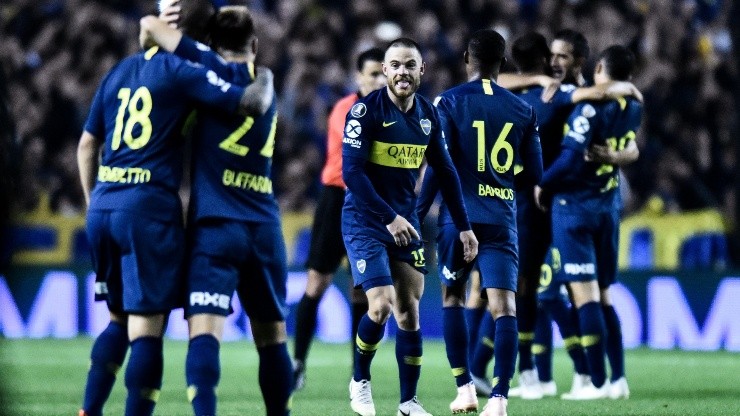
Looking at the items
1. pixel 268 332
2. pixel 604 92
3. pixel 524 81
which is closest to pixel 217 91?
pixel 268 332

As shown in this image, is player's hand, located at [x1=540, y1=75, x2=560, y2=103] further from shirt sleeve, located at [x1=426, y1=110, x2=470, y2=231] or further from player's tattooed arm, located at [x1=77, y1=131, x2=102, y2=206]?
player's tattooed arm, located at [x1=77, y1=131, x2=102, y2=206]

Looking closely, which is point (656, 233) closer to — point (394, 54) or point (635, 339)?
point (635, 339)

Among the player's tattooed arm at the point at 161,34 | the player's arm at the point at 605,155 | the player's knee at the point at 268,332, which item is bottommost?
the player's knee at the point at 268,332

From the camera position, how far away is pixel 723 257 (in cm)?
1360

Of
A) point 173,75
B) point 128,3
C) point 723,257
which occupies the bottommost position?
point 723,257

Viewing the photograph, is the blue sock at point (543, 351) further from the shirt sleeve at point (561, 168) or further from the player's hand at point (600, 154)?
the player's hand at point (600, 154)

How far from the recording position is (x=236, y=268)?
530 centimetres

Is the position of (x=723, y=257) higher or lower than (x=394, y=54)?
lower

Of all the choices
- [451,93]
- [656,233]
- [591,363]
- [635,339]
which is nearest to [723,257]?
[656,233]

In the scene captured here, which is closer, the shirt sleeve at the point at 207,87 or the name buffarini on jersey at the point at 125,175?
the shirt sleeve at the point at 207,87

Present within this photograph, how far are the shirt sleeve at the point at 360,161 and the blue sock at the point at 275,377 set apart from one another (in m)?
1.08

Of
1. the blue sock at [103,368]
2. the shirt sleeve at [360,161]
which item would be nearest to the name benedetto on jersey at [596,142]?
the shirt sleeve at [360,161]

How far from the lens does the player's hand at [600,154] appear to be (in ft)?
27.6

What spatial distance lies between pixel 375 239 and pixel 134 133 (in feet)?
5.52
